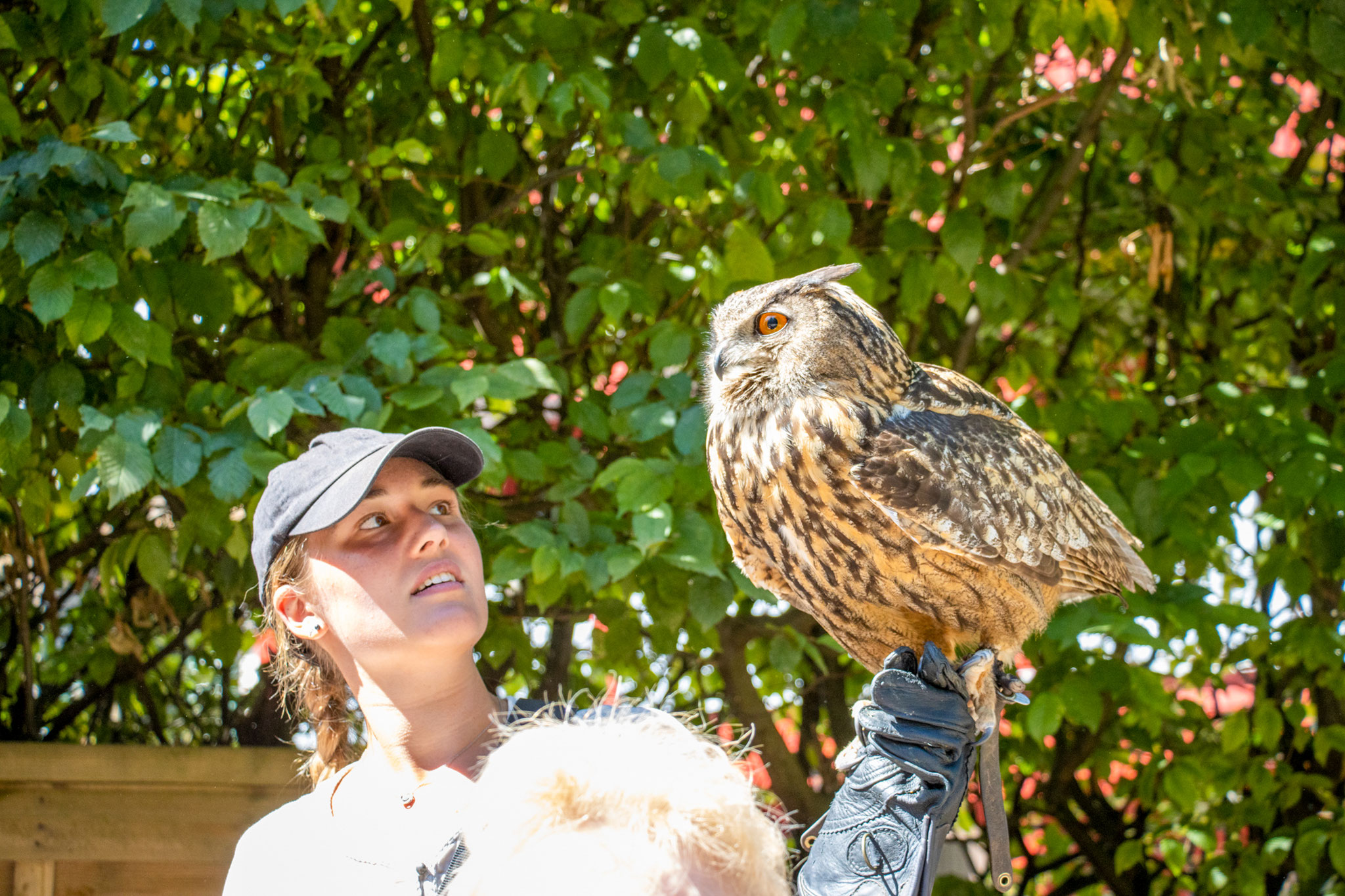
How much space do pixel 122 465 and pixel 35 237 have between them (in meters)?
0.45

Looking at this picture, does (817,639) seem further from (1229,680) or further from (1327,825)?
(1229,680)

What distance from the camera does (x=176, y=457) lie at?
7.20ft

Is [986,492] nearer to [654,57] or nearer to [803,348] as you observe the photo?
[803,348]

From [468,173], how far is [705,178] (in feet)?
2.02

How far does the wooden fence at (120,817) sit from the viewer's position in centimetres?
297

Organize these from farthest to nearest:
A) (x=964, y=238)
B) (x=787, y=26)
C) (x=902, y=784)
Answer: (x=964, y=238) → (x=787, y=26) → (x=902, y=784)

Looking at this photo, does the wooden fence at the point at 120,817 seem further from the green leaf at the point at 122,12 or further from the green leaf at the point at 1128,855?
the green leaf at the point at 1128,855

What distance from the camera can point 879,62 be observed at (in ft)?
8.94

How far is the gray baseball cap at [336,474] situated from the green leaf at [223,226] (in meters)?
0.68

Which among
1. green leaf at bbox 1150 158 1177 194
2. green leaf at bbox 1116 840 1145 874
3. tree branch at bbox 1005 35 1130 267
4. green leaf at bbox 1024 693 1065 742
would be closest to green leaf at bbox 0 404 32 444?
green leaf at bbox 1024 693 1065 742

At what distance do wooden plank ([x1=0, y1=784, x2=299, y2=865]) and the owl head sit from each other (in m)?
2.10

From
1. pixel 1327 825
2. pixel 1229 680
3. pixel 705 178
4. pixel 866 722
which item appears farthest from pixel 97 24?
pixel 1229 680

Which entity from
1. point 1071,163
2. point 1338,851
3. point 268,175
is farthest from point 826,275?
point 1338,851

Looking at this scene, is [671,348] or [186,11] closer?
[186,11]
